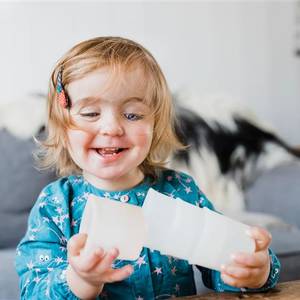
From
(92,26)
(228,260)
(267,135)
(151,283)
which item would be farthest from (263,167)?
(228,260)

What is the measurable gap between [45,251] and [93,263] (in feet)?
0.77

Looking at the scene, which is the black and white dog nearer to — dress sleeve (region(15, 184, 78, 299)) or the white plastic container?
dress sleeve (region(15, 184, 78, 299))

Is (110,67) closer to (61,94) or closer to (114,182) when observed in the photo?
(61,94)

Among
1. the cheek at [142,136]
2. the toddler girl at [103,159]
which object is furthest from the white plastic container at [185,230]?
the cheek at [142,136]

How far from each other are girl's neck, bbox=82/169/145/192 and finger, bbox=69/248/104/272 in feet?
0.92

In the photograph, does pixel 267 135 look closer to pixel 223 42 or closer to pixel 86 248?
pixel 223 42

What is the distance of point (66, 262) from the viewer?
2.73 feet

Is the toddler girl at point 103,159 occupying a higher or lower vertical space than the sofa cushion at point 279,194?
higher

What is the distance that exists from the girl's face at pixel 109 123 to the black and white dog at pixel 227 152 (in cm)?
96

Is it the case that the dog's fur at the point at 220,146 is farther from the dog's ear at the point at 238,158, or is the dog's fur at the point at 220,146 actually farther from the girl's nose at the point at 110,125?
the girl's nose at the point at 110,125

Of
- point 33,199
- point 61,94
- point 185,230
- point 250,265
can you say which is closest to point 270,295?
point 250,265

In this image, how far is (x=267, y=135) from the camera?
2072 mm

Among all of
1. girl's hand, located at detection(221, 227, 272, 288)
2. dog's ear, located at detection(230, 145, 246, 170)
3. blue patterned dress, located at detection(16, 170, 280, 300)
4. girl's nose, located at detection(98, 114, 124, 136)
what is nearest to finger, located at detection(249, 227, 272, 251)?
girl's hand, located at detection(221, 227, 272, 288)

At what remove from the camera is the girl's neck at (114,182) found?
3.06 ft
